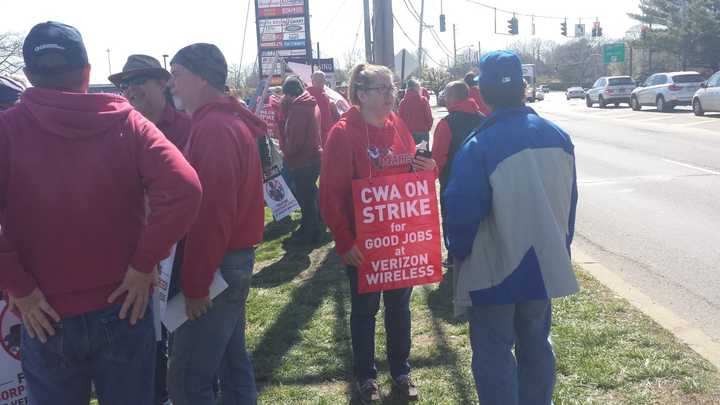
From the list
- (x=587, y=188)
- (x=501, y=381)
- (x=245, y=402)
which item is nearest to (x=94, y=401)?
(x=245, y=402)

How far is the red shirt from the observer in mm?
3577

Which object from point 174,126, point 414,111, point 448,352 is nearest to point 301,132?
point 448,352

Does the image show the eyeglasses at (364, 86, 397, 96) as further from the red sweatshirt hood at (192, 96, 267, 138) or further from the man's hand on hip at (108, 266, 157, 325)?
the man's hand on hip at (108, 266, 157, 325)

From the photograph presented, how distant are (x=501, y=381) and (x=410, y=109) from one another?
8.58m

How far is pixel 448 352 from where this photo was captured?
172 inches

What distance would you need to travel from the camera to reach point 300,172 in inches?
304

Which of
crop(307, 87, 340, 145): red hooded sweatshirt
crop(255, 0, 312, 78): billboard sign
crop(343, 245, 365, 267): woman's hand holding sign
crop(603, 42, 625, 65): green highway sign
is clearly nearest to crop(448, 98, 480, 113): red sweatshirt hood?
crop(343, 245, 365, 267): woman's hand holding sign

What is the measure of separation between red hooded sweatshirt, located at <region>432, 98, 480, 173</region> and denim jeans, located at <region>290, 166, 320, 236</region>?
8.02 ft

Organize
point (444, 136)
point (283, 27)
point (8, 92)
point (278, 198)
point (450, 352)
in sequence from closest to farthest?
point (8, 92) → point (450, 352) → point (444, 136) → point (278, 198) → point (283, 27)

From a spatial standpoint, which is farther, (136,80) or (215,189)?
(136,80)

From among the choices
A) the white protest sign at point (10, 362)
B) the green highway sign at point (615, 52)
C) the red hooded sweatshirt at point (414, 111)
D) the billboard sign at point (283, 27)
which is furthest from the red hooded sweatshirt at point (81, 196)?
the green highway sign at point (615, 52)

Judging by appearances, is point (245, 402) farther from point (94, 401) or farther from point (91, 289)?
point (94, 401)

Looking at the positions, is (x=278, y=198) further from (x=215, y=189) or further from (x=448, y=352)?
(x=215, y=189)

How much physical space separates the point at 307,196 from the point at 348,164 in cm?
421
